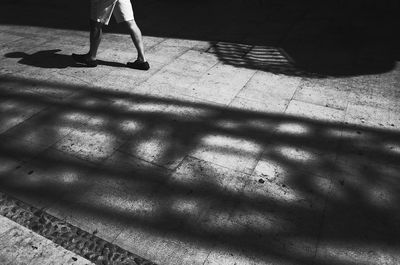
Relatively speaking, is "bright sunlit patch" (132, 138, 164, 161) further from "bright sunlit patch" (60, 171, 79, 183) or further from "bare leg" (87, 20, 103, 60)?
"bare leg" (87, 20, 103, 60)

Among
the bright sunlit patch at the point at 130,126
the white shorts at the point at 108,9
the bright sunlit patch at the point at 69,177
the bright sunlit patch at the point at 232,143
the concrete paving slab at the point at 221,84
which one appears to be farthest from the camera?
the white shorts at the point at 108,9

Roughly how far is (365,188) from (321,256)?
3.23ft

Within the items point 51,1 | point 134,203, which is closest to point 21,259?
point 134,203

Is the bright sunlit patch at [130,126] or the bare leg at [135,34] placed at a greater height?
the bare leg at [135,34]

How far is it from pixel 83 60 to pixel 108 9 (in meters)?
1.02

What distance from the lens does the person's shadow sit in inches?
207

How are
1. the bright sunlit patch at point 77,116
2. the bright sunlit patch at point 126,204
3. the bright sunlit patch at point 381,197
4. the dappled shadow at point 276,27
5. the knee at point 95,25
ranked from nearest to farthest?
1. the bright sunlit patch at point 126,204
2. the bright sunlit patch at point 381,197
3. the bright sunlit patch at point 77,116
4. the knee at point 95,25
5. the dappled shadow at point 276,27

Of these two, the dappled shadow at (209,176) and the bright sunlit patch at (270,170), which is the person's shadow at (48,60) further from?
the bright sunlit patch at (270,170)

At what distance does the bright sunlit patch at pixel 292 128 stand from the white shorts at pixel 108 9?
2.78 metres

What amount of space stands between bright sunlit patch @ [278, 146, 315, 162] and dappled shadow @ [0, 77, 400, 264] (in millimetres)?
17

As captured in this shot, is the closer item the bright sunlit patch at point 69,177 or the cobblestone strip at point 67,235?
the cobblestone strip at point 67,235

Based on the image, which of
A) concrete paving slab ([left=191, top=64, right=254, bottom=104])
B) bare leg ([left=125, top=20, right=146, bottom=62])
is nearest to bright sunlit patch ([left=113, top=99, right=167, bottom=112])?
concrete paving slab ([left=191, top=64, right=254, bottom=104])

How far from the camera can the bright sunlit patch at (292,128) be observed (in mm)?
3797

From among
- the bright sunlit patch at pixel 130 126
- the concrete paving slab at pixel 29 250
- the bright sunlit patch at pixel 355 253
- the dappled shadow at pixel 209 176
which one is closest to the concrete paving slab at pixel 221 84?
the dappled shadow at pixel 209 176
